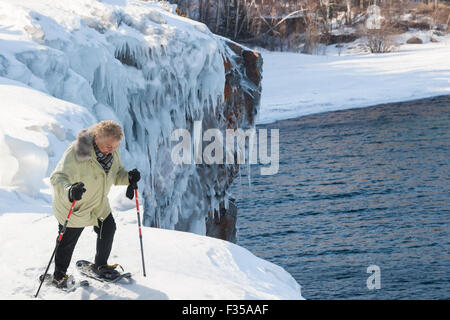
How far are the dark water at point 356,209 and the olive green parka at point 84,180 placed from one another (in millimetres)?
8230

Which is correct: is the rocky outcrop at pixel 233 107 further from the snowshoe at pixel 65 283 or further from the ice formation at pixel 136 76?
the snowshoe at pixel 65 283

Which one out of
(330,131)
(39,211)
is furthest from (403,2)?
(39,211)

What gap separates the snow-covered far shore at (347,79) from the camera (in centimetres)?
3453

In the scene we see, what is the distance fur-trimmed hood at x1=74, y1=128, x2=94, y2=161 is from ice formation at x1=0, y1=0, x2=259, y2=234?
10.9 feet

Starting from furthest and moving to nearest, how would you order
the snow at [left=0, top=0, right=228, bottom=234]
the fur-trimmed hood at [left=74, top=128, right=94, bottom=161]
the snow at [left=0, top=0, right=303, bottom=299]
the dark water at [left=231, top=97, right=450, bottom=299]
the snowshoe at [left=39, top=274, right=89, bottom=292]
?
the dark water at [left=231, top=97, right=450, bottom=299] → the snow at [left=0, top=0, right=228, bottom=234] → the snow at [left=0, top=0, right=303, bottom=299] → the snowshoe at [left=39, top=274, right=89, bottom=292] → the fur-trimmed hood at [left=74, top=128, right=94, bottom=161]

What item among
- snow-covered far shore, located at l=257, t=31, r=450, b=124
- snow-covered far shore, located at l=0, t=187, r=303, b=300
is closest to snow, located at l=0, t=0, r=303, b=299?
snow-covered far shore, located at l=0, t=187, r=303, b=300

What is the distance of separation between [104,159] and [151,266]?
1.01m

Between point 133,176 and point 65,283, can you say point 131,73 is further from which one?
point 65,283

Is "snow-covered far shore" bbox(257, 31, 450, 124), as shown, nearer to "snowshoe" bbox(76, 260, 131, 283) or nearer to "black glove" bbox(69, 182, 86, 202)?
"snowshoe" bbox(76, 260, 131, 283)

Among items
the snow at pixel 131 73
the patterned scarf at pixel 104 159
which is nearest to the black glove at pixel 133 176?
the patterned scarf at pixel 104 159

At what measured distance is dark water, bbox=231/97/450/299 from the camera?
520 inches

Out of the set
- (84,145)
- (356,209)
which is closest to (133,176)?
(84,145)

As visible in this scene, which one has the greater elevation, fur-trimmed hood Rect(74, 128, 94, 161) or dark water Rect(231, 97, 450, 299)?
fur-trimmed hood Rect(74, 128, 94, 161)

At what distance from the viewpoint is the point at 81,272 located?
4844 mm
